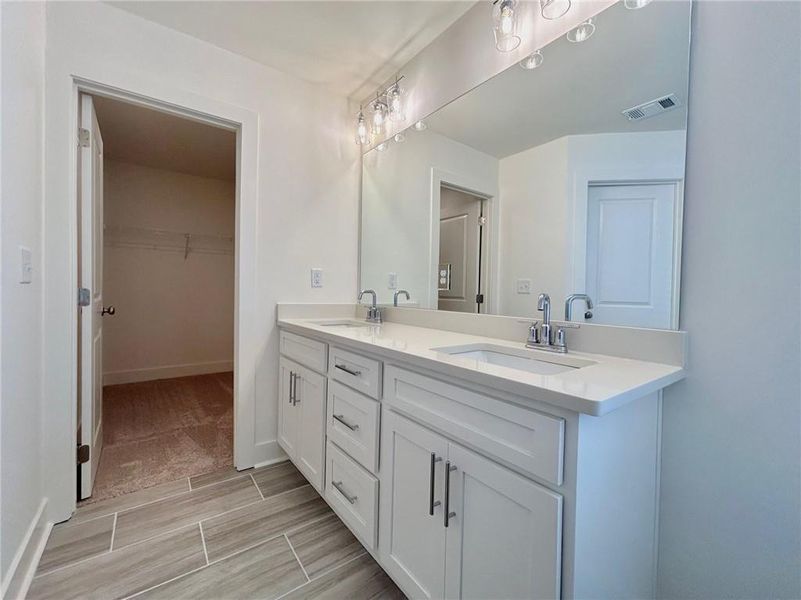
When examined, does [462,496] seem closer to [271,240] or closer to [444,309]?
[444,309]

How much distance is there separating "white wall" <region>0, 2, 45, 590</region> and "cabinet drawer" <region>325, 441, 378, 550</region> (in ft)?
3.16

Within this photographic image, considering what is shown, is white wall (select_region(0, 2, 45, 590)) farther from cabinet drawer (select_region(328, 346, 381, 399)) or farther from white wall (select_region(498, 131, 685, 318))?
white wall (select_region(498, 131, 685, 318))

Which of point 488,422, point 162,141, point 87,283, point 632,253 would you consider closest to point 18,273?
point 87,283

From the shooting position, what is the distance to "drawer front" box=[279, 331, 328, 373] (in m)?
1.50

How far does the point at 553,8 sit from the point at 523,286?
99cm

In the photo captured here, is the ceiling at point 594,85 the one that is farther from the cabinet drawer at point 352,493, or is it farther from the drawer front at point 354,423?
the cabinet drawer at point 352,493

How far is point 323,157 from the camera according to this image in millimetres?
2113

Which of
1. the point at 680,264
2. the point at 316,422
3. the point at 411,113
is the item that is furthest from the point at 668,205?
the point at 316,422

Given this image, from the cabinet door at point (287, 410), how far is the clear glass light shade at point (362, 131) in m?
1.44

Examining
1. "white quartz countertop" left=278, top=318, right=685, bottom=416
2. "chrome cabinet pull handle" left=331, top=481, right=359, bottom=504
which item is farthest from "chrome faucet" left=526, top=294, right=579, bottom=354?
"chrome cabinet pull handle" left=331, top=481, right=359, bottom=504

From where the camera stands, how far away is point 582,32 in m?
1.13

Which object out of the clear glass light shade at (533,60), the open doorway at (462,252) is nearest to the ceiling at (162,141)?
the open doorway at (462,252)

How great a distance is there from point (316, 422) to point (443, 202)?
1.22 m

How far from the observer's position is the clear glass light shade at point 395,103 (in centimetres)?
190
